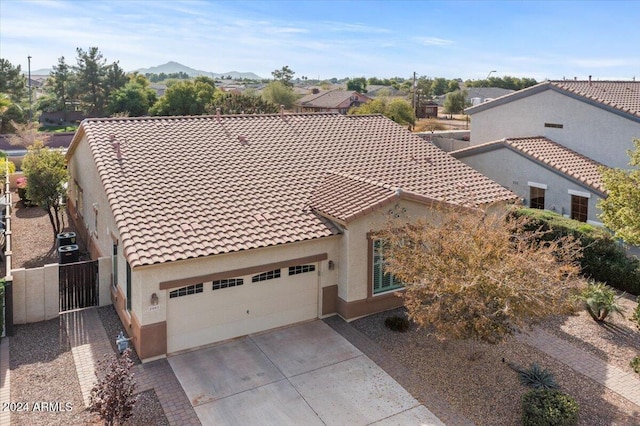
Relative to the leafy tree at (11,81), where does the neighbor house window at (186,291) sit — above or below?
below

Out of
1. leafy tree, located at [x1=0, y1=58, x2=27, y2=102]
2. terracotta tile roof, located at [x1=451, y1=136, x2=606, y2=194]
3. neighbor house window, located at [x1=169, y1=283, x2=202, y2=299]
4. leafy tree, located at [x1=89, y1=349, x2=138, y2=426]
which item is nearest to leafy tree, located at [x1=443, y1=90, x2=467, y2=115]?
terracotta tile roof, located at [x1=451, y1=136, x2=606, y2=194]

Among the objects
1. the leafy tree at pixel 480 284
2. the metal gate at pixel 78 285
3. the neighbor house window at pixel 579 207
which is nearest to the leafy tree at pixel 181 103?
the neighbor house window at pixel 579 207

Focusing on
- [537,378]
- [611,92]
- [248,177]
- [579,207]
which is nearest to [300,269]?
[248,177]

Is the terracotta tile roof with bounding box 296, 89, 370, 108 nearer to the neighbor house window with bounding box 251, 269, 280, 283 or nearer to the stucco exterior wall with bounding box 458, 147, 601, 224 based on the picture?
the stucco exterior wall with bounding box 458, 147, 601, 224

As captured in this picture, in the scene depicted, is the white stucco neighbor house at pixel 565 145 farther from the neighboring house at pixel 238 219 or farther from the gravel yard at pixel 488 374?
the gravel yard at pixel 488 374

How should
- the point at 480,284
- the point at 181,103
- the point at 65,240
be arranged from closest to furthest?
1. the point at 480,284
2. the point at 65,240
3. the point at 181,103

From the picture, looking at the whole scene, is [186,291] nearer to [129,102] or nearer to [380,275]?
[380,275]
